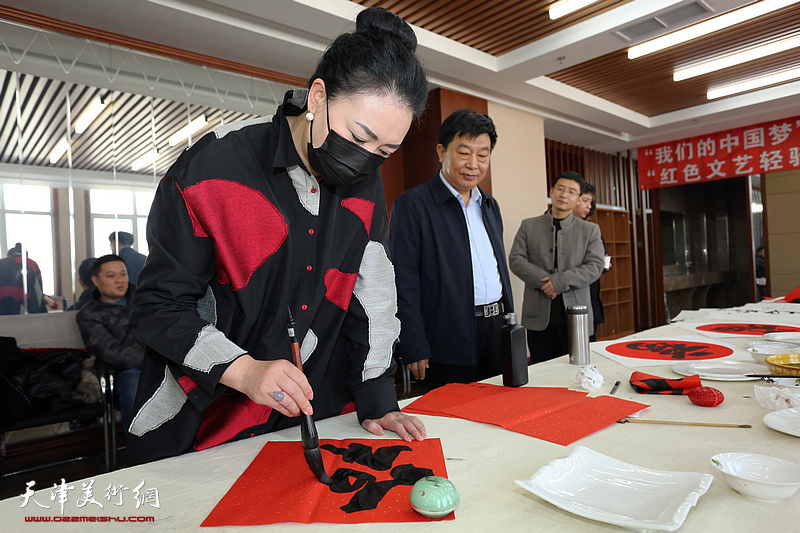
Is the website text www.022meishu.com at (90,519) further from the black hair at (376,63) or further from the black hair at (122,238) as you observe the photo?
the black hair at (122,238)

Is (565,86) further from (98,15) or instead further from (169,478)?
(169,478)

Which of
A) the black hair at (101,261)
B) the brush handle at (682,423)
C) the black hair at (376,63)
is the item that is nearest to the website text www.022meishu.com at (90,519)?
the black hair at (376,63)

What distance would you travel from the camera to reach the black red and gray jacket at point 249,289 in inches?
39.4

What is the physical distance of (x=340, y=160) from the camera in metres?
1.14

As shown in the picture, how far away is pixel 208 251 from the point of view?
1.07m

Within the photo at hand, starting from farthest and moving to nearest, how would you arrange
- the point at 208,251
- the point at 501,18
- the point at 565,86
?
1. the point at 565,86
2. the point at 501,18
3. the point at 208,251

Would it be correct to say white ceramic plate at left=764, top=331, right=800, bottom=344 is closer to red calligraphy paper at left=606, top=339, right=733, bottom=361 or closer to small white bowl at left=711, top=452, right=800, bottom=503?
red calligraphy paper at left=606, top=339, right=733, bottom=361

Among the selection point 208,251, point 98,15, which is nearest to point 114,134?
point 98,15

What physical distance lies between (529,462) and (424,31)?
3984 mm

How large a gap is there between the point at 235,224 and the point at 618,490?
0.87m

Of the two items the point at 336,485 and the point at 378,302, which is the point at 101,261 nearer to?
the point at 378,302

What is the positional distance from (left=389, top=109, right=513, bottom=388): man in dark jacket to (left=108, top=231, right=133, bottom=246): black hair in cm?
244

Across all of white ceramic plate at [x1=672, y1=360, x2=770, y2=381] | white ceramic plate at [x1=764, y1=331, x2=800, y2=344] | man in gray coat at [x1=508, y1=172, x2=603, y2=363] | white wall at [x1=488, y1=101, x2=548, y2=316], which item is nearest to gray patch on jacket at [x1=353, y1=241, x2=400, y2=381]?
white ceramic plate at [x1=672, y1=360, x2=770, y2=381]

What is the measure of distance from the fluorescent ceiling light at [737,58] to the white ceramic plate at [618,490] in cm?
563
